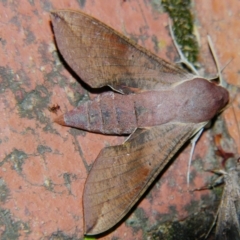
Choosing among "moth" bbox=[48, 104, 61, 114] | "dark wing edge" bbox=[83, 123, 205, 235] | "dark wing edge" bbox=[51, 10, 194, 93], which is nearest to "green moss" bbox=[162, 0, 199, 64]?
"dark wing edge" bbox=[51, 10, 194, 93]

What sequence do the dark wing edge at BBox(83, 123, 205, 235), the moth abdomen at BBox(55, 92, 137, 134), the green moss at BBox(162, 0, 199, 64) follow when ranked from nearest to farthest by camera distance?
the dark wing edge at BBox(83, 123, 205, 235)
the moth abdomen at BBox(55, 92, 137, 134)
the green moss at BBox(162, 0, 199, 64)

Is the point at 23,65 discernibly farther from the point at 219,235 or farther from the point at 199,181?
the point at 219,235

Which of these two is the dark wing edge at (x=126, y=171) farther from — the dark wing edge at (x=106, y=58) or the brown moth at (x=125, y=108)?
the dark wing edge at (x=106, y=58)

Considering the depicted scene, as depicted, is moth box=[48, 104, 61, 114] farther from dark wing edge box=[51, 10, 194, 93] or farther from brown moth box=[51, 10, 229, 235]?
dark wing edge box=[51, 10, 194, 93]

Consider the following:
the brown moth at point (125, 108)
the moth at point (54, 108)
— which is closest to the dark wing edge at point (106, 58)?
the brown moth at point (125, 108)

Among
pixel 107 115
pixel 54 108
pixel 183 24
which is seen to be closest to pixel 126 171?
pixel 107 115

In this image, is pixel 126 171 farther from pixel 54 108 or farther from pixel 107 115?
pixel 54 108
